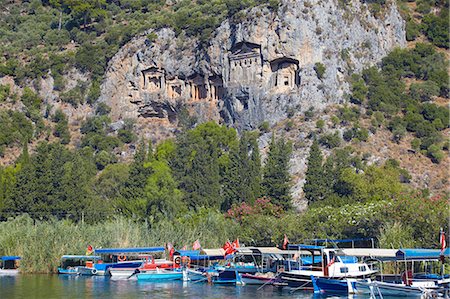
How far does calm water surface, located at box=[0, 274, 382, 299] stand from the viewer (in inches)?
2196

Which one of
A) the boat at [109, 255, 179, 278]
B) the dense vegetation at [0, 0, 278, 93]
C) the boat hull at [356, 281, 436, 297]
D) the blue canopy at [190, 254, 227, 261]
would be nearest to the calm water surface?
the boat hull at [356, 281, 436, 297]

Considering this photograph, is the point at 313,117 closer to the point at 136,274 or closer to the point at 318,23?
the point at 318,23

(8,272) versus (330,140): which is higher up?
(330,140)

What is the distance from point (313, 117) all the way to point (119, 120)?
30.7 meters

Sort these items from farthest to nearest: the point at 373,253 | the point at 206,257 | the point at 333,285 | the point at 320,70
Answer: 1. the point at 320,70
2. the point at 206,257
3. the point at 373,253
4. the point at 333,285

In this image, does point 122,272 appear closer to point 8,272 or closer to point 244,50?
point 8,272

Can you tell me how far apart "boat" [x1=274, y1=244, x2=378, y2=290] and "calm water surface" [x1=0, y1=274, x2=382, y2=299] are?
1.08 m

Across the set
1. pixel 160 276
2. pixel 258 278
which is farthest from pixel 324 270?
pixel 160 276

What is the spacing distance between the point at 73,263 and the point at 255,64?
5449 cm

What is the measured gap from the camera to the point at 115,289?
60.3 m

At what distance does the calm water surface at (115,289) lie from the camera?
55.8m

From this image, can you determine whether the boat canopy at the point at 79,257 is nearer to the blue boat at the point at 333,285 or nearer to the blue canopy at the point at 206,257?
the blue canopy at the point at 206,257

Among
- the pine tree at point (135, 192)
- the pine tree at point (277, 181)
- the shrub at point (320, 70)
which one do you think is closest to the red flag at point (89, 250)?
the pine tree at point (135, 192)

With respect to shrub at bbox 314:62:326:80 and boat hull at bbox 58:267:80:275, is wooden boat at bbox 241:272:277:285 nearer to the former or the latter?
boat hull at bbox 58:267:80:275
